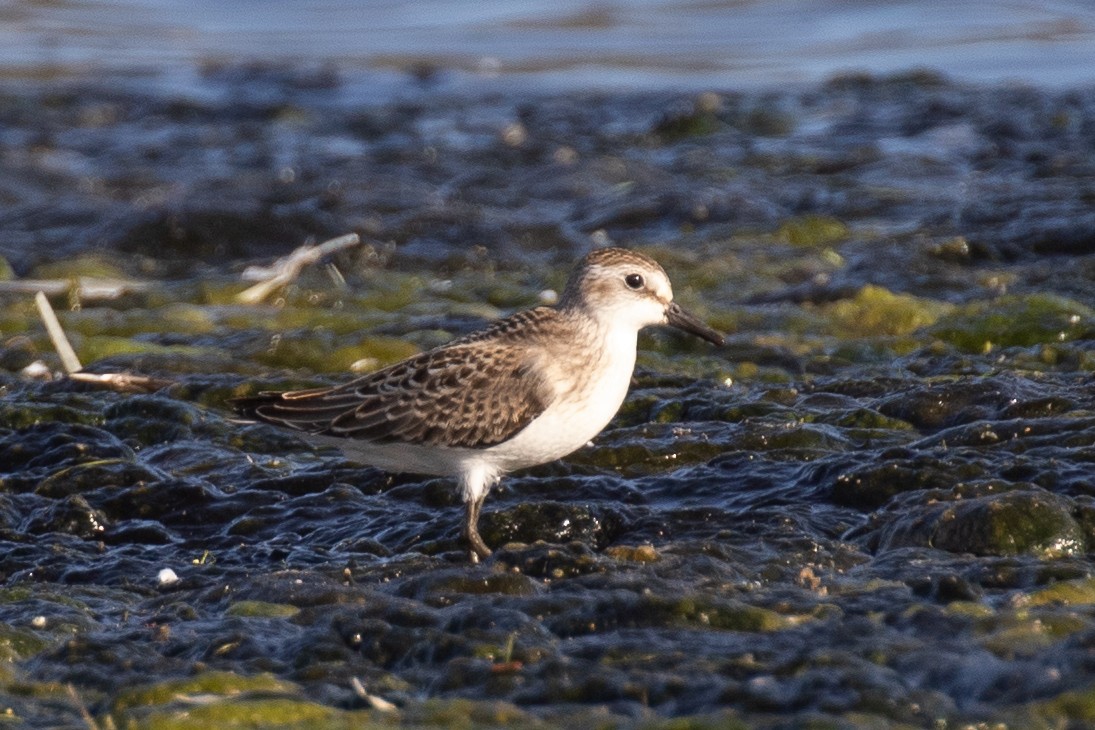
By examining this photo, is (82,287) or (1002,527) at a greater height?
(1002,527)

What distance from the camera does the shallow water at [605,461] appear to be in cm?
475

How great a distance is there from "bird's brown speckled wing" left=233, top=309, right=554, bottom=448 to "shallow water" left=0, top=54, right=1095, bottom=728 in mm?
438

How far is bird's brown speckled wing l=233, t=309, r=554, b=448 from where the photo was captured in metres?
6.23

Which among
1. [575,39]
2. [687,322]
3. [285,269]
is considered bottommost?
[285,269]

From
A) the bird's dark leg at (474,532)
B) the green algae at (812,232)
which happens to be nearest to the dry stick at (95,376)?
the bird's dark leg at (474,532)

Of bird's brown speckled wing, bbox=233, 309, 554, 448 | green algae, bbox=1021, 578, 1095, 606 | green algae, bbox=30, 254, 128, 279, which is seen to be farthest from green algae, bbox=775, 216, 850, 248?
green algae, bbox=1021, 578, 1095, 606

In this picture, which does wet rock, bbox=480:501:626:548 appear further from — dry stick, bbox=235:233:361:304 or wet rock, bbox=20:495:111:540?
dry stick, bbox=235:233:361:304

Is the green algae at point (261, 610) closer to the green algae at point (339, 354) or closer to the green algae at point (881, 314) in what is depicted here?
the green algae at point (339, 354)

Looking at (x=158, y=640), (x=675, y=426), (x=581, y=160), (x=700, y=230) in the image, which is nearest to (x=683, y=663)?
(x=158, y=640)

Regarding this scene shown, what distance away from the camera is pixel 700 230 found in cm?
1153

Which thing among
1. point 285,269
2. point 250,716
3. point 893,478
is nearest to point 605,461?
point 893,478

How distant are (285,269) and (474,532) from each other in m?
4.45

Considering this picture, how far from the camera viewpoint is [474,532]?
20.3ft

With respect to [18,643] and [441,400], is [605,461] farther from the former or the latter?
[18,643]
